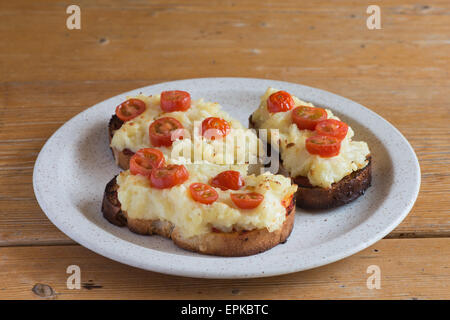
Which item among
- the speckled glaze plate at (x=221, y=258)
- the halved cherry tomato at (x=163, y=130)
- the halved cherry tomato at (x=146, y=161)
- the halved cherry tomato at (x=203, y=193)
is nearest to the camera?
the speckled glaze plate at (x=221, y=258)

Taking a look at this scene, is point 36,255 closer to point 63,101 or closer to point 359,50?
point 63,101

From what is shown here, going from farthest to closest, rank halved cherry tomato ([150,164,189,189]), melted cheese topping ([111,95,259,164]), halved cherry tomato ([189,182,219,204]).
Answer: melted cheese topping ([111,95,259,164])
halved cherry tomato ([150,164,189,189])
halved cherry tomato ([189,182,219,204])

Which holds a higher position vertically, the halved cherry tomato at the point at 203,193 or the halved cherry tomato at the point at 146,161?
the halved cherry tomato at the point at 146,161

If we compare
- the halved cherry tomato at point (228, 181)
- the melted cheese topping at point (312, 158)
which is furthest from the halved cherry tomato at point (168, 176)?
the melted cheese topping at point (312, 158)

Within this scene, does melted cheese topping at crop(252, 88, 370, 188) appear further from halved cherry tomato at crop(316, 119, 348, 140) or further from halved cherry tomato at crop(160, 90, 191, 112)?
halved cherry tomato at crop(160, 90, 191, 112)

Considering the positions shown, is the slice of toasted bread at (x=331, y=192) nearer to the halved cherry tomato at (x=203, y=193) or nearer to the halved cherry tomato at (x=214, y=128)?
the halved cherry tomato at (x=214, y=128)

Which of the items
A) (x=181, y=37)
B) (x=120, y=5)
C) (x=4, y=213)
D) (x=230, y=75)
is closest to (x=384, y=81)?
(x=230, y=75)

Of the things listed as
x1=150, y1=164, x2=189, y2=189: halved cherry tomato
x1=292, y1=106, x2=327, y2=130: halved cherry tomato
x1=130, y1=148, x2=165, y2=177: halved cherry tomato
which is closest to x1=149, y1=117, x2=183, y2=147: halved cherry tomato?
x1=130, y1=148, x2=165, y2=177: halved cherry tomato
